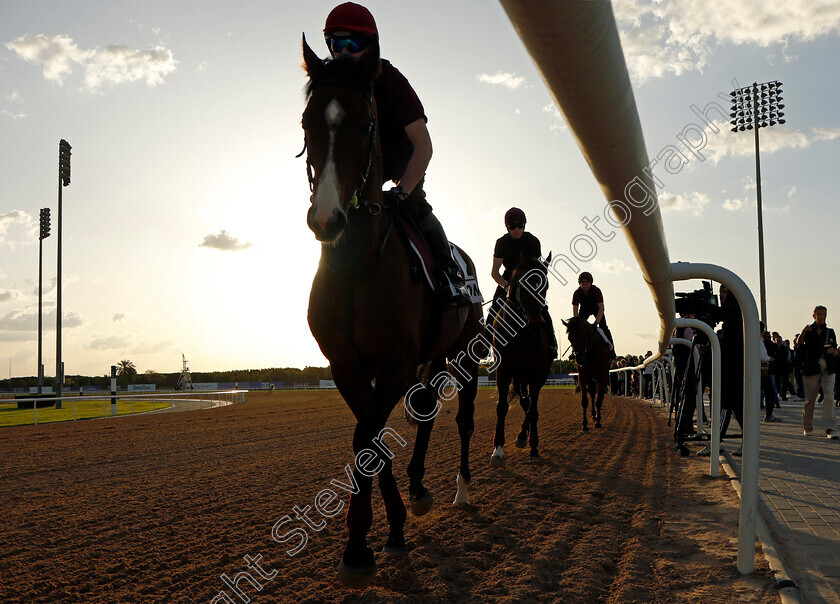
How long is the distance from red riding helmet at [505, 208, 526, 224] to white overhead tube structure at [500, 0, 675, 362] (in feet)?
18.9

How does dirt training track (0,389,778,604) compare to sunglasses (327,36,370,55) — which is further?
sunglasses (327,36,370,55)

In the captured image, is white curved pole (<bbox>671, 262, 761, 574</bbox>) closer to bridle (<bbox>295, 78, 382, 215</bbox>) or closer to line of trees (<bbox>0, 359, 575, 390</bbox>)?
bridle (<bbox>295, 78, 382, 215</bbox>)

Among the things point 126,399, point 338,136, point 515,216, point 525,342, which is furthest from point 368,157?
point 126,399

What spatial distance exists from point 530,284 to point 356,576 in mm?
5159

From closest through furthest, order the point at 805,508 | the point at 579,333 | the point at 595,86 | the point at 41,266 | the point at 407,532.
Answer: the point at 595,86, the point at 407,532, the point at 805,508, the point at 579,333, the point at 41,266

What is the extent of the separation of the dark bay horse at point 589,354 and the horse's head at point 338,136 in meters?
9.39

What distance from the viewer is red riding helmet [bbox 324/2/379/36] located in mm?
3512

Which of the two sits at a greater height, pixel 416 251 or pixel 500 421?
pixel 416 251

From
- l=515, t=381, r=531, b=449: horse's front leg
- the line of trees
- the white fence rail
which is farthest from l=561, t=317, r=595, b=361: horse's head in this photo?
the line of trees

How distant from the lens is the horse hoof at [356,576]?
298 cm

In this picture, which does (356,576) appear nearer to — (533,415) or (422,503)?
(422,503)

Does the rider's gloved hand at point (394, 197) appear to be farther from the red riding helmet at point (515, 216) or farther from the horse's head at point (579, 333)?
the horse's head at point (579, 333)

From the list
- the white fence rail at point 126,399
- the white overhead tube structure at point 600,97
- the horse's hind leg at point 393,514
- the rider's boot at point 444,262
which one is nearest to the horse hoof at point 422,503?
the horse's hind leg at point 393,514

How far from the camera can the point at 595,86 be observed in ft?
4.03
